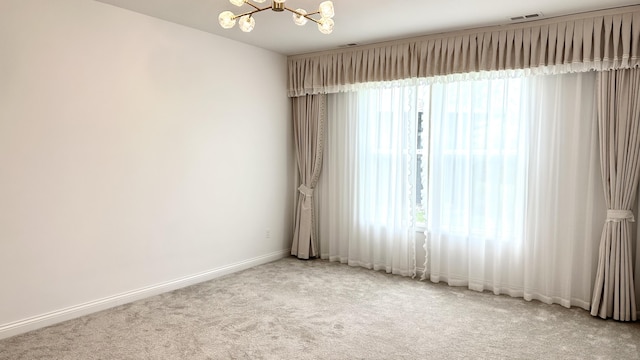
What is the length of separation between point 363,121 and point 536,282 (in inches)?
99.0

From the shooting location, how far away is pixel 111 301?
12.8ft

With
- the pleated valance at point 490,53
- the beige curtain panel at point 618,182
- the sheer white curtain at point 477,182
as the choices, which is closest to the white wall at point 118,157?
the pleated valance at point 490,53

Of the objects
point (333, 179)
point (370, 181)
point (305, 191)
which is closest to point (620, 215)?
point (370, 181)

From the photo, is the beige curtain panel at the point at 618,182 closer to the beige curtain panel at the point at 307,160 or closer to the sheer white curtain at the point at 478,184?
the sheer white curtain at the point at 478,184

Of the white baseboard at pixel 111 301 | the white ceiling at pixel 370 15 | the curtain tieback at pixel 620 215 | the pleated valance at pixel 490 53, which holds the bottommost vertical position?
the white baseboard at pixel 111 301

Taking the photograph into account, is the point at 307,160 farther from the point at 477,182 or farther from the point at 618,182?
the point at 618,182

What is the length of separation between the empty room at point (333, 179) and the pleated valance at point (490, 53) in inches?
0.8

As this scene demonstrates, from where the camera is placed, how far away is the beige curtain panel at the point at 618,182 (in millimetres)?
3637

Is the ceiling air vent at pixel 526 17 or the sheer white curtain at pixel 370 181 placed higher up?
the ceiling air vent at pixel 526 17

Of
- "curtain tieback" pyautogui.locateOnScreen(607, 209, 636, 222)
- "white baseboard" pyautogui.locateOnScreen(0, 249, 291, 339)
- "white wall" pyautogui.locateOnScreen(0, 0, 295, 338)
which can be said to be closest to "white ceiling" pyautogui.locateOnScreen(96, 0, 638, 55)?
"white wall" pyautogui.locateOnScreen(0, 0, 295, 338)

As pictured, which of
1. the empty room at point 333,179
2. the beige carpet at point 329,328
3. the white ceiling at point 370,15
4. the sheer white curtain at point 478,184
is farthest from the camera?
the sheer white curtain at point 478,184

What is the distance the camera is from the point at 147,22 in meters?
4.11

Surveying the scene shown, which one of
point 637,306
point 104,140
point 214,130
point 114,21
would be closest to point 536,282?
point 637,306

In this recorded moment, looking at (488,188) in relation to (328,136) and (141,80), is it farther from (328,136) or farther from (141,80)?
(141,80)
